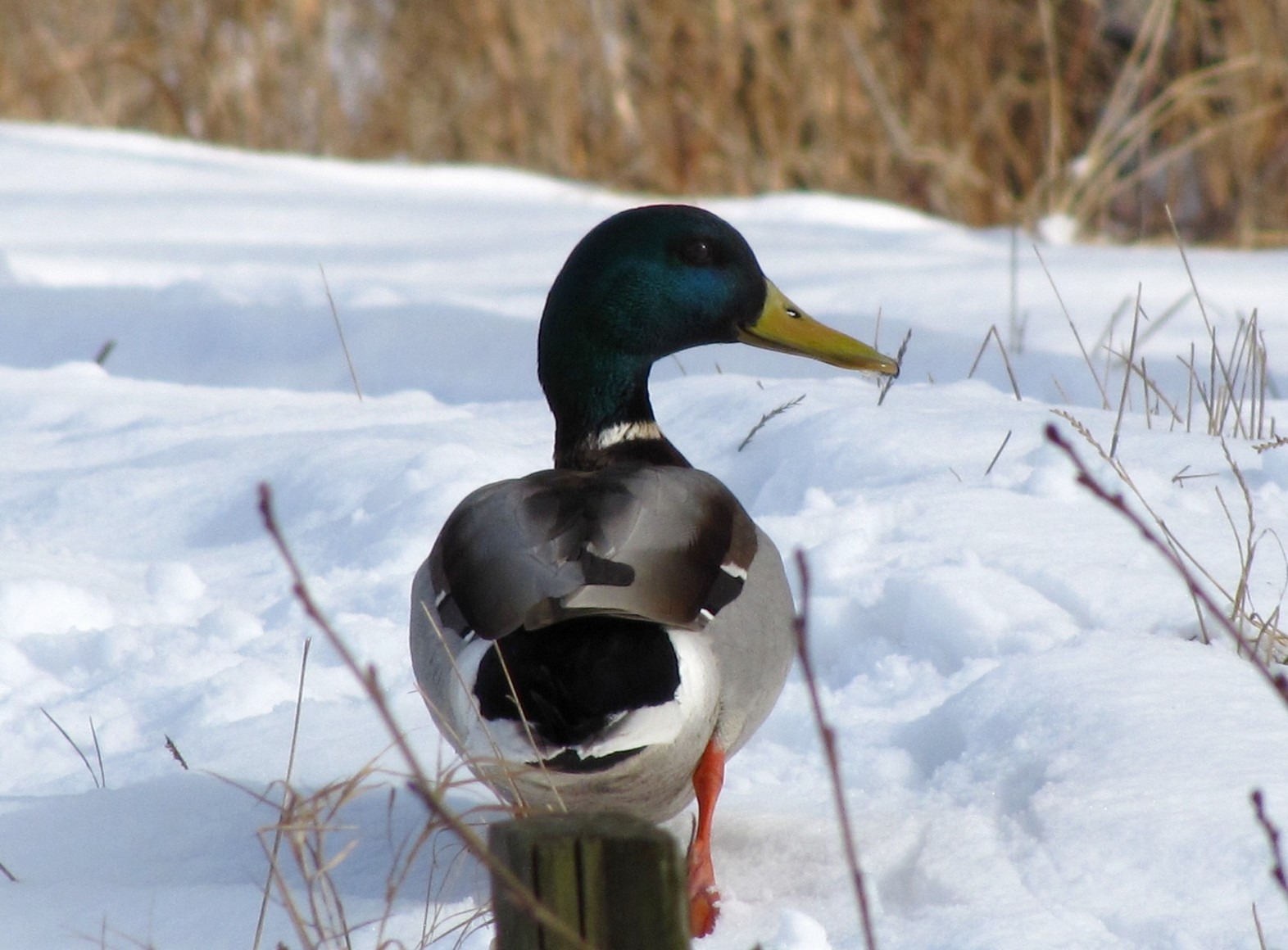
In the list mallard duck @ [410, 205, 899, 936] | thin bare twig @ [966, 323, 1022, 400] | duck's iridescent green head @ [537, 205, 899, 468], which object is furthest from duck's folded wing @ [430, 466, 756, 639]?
thin bare twig @ [966, 323, 1022, 400]

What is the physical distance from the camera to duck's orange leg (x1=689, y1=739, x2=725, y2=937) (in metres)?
2.09

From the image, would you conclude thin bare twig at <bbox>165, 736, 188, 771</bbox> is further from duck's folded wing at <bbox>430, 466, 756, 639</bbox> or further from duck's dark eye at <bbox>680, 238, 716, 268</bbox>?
duck's dark eye at <bbox>680, 238, 716, 268</bbox>

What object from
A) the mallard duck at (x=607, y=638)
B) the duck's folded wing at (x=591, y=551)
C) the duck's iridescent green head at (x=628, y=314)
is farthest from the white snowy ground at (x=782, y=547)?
the duck's iridescent green head at (x=628, y=314)

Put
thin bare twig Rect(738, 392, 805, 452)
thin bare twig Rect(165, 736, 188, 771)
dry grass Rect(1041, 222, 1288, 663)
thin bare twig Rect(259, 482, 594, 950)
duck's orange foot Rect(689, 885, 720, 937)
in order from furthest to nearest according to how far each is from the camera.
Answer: thin bare twig Rect(738, 392, 805, 452), dry grass Rect(1041, 222, 1288, 663), thin bare twig Rect(165, 736, 188, 771), duck's orange foot Rect(689, 885, 720, 937), thin bare twig Rect(259, 482, 594, 950)

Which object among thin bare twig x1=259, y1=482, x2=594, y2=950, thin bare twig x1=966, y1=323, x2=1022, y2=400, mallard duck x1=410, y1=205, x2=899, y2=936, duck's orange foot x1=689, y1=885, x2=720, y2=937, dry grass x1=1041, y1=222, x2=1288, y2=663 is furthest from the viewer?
thin bare twig x1=966, y1=323, x2=1022, y2=400

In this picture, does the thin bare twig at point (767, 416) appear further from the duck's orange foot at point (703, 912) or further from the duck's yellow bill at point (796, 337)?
the duck's orange foot at point (703, 912)

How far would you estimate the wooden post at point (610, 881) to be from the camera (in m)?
1.34

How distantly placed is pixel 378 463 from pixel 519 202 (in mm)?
3706

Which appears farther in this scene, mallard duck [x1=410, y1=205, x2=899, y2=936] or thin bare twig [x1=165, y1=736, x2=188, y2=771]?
thin bare twig [x1=165, y1=736, x2=188, y2=771]

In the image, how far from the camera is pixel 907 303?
5215 millimetres

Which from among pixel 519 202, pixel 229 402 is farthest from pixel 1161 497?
pixel 519 202

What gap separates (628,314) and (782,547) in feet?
2.16

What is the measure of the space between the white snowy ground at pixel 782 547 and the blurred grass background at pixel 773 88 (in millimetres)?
1936

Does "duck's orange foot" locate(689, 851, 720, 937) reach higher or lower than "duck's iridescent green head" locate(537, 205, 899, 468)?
lower
